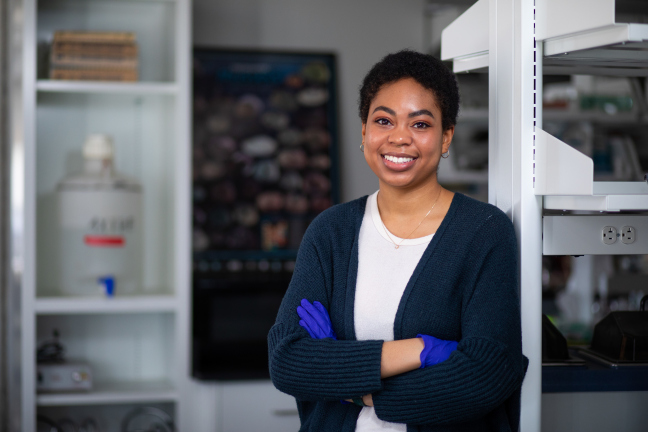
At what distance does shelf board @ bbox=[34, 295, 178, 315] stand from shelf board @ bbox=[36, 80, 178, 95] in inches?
28.2

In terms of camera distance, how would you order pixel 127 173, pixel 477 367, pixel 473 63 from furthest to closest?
1. pixel 127 173
2. pixel 473 63
3. pixel 477 367

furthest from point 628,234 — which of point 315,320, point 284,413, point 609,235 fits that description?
point 284,413

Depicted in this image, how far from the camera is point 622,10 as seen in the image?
50.7 inches

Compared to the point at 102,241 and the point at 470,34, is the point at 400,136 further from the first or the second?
the point at 102,241

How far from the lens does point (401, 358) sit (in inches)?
43.6

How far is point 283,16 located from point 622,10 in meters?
1.93

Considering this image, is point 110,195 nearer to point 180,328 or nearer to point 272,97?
point 180,328

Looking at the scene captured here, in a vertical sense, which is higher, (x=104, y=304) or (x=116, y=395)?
(x=104, y=304)

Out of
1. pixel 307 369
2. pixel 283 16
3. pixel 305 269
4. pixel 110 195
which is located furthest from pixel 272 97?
pixel 307 369

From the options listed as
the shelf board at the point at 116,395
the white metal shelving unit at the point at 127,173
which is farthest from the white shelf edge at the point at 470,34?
the shelf board at the point at 116,395

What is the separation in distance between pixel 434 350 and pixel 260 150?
1.97 meters

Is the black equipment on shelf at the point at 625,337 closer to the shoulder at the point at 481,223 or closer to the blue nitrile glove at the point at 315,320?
the shoulder at the point at 481,223

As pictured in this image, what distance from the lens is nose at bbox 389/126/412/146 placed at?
1185mm

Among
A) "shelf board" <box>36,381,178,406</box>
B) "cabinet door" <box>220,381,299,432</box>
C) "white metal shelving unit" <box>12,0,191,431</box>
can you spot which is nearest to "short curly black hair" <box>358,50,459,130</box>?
"white metal shelving unit" <box>12,0,191,431</box>
